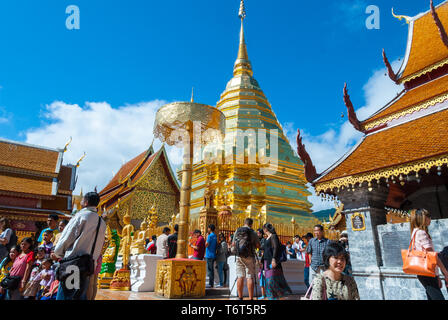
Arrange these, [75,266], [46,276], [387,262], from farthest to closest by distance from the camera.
→ [387,262]
[46,276]
[75,266]

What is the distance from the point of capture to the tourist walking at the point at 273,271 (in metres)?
4.94

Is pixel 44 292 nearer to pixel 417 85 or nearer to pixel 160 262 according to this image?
pixel 160 262

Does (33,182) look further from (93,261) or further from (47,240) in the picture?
(93,261)

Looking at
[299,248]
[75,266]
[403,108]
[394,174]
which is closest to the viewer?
[75,266]

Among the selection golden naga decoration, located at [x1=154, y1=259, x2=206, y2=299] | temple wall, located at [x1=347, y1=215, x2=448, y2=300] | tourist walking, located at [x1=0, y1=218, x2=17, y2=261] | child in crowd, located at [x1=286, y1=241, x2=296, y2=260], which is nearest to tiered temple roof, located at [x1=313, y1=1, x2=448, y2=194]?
temple wall, located at [x1=347, y1=215, x2=448, y2=300]

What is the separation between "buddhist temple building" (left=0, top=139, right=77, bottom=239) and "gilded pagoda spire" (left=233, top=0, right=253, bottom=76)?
1385cm

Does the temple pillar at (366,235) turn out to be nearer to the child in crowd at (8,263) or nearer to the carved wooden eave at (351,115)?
the carved wooden eave at (351,115)

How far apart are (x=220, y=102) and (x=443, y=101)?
1644 centimetres

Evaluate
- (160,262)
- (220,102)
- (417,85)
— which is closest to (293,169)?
(220,102)

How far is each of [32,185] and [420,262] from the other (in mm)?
17643

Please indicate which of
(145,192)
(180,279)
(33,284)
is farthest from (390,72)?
(145,192)

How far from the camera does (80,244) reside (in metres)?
2.90

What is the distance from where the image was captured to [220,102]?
21.8m

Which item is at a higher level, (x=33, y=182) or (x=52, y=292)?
(x=33, y=182)
